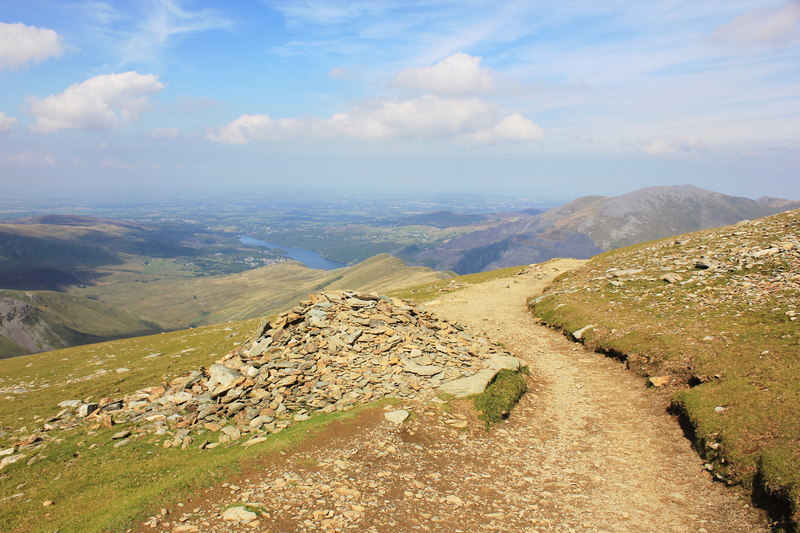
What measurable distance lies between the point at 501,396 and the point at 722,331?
14.4 metres

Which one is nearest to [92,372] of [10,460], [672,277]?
[10,460]

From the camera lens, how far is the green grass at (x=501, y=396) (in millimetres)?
18734

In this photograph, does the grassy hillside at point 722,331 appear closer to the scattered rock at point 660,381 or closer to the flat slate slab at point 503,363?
the scattered rock at point 660,381

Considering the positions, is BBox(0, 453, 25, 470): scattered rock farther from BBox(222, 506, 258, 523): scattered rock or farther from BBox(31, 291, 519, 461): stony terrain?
BBox(222, 506, 258, 523): scattered rock

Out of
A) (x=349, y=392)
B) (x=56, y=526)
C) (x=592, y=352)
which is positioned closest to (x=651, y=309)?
(x=592, y=352)

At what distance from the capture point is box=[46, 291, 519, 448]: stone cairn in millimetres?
18792

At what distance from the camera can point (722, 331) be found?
2333cm

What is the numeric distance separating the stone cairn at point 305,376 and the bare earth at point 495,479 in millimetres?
2774

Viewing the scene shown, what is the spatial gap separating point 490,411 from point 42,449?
2013cm

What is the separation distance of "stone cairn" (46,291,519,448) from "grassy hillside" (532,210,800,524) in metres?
9.01

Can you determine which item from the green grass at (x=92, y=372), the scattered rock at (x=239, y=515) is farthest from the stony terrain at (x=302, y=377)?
the scattered rock at (x=239, y=515)

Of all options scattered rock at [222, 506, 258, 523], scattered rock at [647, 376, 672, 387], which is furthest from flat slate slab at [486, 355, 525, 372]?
scattered rock at [222, 506, 258, 523]

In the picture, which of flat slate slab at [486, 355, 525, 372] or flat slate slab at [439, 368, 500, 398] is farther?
flat slate slab at [486, 355, 525, 372]

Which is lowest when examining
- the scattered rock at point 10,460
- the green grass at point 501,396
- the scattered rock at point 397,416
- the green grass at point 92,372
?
the green grass at point 92,372
